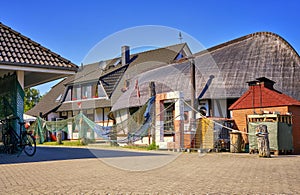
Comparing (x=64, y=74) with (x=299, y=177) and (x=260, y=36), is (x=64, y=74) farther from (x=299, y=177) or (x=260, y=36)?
(x=260, y=36)

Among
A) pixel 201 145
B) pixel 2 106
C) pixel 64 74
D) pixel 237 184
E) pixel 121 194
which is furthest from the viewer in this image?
pixel 201 145

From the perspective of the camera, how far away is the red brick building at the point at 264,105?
14797 millimetres

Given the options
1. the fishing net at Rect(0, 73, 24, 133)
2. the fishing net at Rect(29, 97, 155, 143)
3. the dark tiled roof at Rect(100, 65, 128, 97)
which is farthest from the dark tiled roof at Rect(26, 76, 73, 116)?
the fishing net at Rect(0, 73, 24, 133)

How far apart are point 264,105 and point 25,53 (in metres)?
10.1

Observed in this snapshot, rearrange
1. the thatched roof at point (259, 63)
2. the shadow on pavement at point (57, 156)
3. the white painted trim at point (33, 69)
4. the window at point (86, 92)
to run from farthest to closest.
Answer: the window at point (86, 92), the thatched roof at point (259, 63), the shadow on pavement at point (57, 156), the white painted trim at point (33, 69)

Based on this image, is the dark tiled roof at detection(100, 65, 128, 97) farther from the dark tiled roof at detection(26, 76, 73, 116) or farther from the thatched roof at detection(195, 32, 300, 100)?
the thatched roof at detection(195, 32, 300, 100)

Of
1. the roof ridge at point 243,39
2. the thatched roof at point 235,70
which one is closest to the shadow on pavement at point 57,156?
the thatched roof at point 235,70

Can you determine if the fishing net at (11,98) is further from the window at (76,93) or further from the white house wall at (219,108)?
the window at (76,93)

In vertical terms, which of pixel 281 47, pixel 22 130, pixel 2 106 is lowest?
pixel 22 130

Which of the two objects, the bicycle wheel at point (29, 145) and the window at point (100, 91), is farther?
the window at point (100, 91)

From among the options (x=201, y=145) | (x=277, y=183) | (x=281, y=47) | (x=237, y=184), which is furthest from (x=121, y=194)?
(x=281, y=47)

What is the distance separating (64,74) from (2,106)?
9.77ft

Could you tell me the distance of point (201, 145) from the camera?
15383mm

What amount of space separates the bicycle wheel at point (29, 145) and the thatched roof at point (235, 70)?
13409mm
